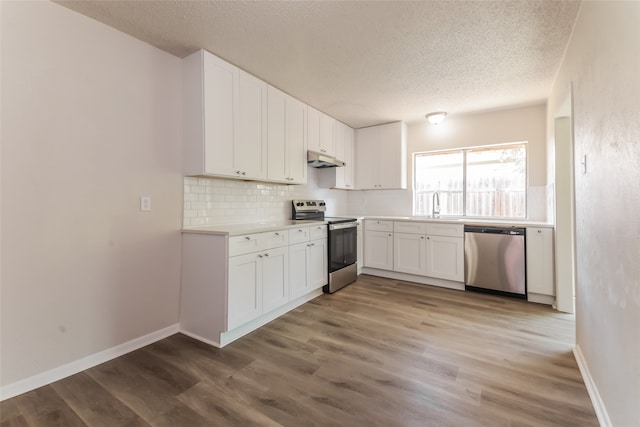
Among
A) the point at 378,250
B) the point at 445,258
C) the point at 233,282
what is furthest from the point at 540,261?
the point at 233,282

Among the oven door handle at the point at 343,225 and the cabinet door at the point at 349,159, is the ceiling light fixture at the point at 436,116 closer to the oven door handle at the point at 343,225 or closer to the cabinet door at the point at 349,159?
the cabinet door at the point at 349,159

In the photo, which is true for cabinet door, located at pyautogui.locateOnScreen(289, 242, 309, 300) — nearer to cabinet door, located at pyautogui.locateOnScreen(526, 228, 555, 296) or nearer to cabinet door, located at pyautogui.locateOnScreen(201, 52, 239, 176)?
cabinet door, located at pyautogui.locateOnScreen(201, 52, 239, 176)

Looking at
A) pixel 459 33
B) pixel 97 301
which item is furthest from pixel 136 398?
pixel 459 33

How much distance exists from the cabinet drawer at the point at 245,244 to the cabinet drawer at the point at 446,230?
247 centimetres

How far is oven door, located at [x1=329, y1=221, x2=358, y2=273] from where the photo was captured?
359cm

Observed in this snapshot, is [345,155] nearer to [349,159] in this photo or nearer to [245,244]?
[349,159]

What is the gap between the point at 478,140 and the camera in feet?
13.4

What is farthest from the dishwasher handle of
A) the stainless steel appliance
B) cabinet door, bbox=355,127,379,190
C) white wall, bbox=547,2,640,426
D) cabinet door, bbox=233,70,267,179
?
cabinet door, bbox=233,70,267,179

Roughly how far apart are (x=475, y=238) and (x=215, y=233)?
3.17 metres

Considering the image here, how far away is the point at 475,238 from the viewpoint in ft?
11.8

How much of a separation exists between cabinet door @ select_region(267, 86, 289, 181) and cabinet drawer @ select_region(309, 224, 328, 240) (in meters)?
0.69

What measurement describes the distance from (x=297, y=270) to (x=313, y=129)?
6.48 feet

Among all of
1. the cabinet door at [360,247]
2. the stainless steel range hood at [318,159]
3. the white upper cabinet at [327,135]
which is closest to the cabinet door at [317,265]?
the cabinet door at [360,247]

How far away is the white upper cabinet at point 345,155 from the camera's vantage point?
441 centimetres
